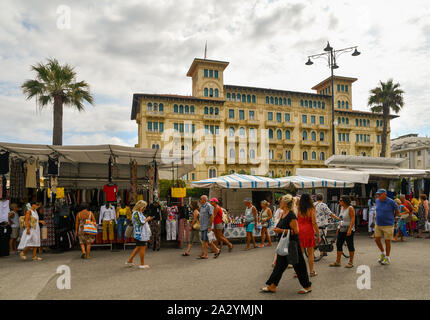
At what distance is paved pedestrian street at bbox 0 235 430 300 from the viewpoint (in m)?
5.57

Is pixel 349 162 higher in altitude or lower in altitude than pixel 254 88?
lower

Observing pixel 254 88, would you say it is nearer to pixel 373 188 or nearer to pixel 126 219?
pixel 373 188

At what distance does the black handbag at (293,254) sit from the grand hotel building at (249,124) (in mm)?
45111

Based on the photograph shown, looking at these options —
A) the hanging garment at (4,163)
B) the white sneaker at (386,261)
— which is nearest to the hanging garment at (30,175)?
the hanging garment at (4,163)

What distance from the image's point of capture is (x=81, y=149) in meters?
10.6

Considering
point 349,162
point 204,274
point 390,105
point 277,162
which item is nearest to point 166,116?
point 277,162

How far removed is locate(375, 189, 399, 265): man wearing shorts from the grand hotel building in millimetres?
43202

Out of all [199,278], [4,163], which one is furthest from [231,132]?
[199,278]

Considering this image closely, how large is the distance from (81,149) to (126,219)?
8.94 ft

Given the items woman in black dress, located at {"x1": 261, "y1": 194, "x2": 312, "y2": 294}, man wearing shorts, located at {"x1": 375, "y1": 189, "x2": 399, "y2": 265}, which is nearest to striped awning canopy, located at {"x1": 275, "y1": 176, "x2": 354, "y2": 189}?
man wearing shorts, located at {"x1": 375, "y1": 189, "x2": 399, "y2": 265}

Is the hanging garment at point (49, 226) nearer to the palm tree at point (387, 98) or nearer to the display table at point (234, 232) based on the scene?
the display table at point (234, 232)

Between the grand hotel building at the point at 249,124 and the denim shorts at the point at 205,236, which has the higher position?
the grand hotel building at the point at 249,124

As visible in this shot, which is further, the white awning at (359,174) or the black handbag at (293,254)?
the white awning at (359,174)

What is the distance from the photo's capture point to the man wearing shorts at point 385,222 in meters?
7.75
